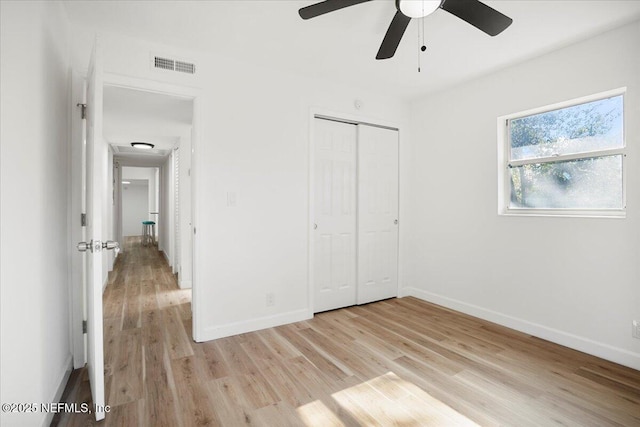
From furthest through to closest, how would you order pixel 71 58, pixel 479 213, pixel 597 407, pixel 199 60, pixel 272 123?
pixel 479 213 < pixel 272 123 < pixel 199 60 < pixel 71 58 < pixel 597 407

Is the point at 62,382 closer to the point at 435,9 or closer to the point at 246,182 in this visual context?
the point at 246,182

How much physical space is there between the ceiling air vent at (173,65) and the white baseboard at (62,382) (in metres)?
2.32

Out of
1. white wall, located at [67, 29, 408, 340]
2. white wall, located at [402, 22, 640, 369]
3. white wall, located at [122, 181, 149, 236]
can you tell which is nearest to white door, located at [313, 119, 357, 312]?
white wall, located at [67, 29, 408, 340]

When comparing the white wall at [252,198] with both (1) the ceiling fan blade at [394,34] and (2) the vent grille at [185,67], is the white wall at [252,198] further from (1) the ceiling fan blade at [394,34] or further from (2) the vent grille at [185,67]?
(1) the ceiling fan blade at [394,34]

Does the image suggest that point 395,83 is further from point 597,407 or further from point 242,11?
point 597,407

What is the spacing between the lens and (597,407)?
184 centimetres

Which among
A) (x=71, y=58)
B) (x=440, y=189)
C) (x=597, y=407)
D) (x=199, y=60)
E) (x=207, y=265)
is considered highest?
(x=199, y=60)

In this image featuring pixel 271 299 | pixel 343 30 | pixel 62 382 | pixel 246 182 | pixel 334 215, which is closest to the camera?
pixel 62 382

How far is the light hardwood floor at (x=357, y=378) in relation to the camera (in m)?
1.77

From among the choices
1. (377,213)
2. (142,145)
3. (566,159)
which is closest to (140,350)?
(377,213)

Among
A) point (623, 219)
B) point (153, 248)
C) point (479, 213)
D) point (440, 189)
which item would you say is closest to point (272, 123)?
point (440, 189)

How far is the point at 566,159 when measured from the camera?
8.99ft

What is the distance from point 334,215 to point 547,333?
226 centimetres

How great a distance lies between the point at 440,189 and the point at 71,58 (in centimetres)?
367
